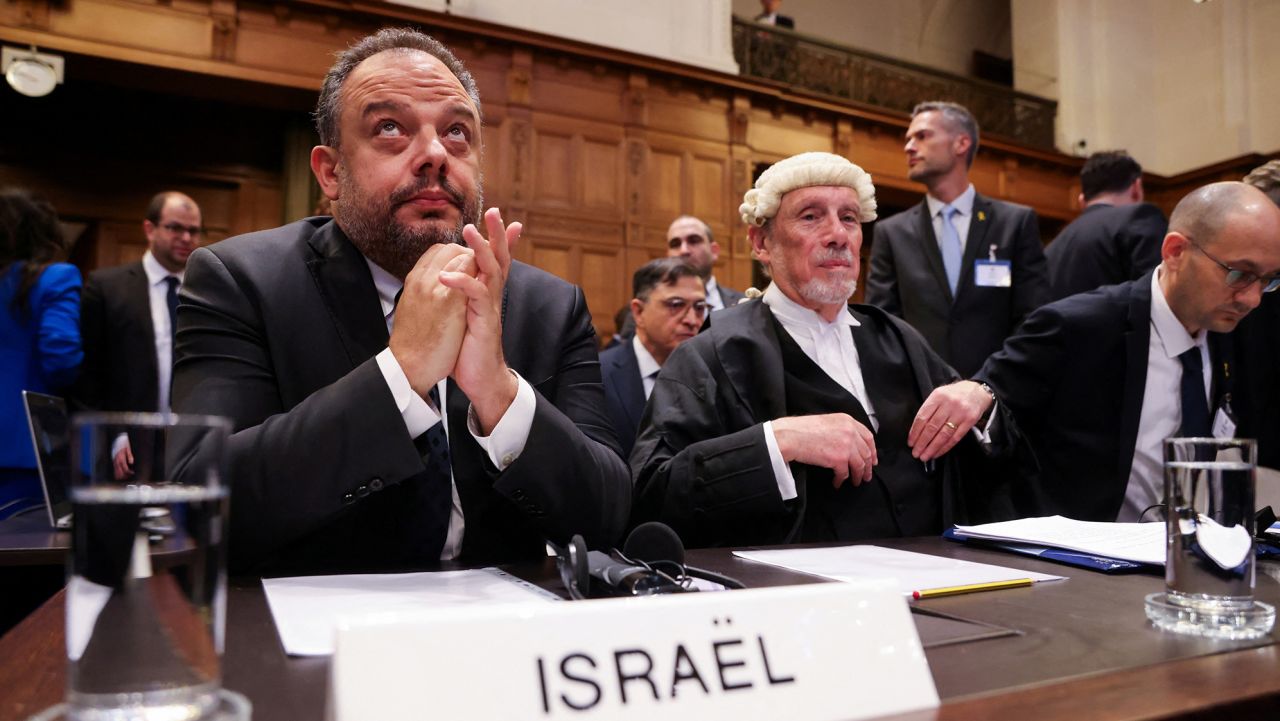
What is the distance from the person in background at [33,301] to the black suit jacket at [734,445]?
95.1 inches

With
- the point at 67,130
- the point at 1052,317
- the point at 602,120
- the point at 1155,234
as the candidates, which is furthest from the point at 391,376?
Answer: the point at 67,130

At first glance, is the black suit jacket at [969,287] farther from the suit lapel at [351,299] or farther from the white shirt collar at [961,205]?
the suit lapel at [351,299]

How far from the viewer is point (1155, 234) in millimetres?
4035

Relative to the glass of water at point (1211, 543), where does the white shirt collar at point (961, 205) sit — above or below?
above

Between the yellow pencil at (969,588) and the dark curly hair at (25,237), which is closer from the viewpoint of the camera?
the yellow pencil at (969,588)

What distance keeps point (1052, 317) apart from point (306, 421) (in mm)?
1991

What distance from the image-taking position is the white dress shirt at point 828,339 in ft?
7.35

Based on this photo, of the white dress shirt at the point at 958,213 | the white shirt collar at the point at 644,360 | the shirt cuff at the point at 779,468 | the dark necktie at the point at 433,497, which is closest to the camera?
the dark necktie at the point at 433,497

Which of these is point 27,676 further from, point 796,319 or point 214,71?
point 214,71

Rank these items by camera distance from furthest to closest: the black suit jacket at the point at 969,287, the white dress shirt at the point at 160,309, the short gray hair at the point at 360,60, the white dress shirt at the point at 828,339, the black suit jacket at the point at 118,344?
1. the white dress shirt at the point at 160,309
2. the black suit jacket at the point at 118,344
3. the black suit jacket at the point at 969,287
4. the white dress shirt at the point at 828,339
5. the short gray hair at the point at 360,60

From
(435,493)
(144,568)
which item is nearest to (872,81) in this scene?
(435,493)

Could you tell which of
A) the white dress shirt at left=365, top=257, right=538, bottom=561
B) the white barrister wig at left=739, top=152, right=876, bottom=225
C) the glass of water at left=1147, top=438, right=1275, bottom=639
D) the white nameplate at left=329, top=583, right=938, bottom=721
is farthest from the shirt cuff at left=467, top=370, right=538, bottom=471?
the white barrister wig at left=739, top=152, right=876, bottom=225

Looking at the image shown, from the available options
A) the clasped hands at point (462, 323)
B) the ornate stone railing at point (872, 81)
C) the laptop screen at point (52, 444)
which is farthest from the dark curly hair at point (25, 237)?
the ornate stone railing at point (872, 81)

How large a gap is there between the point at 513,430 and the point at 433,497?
21 cm
